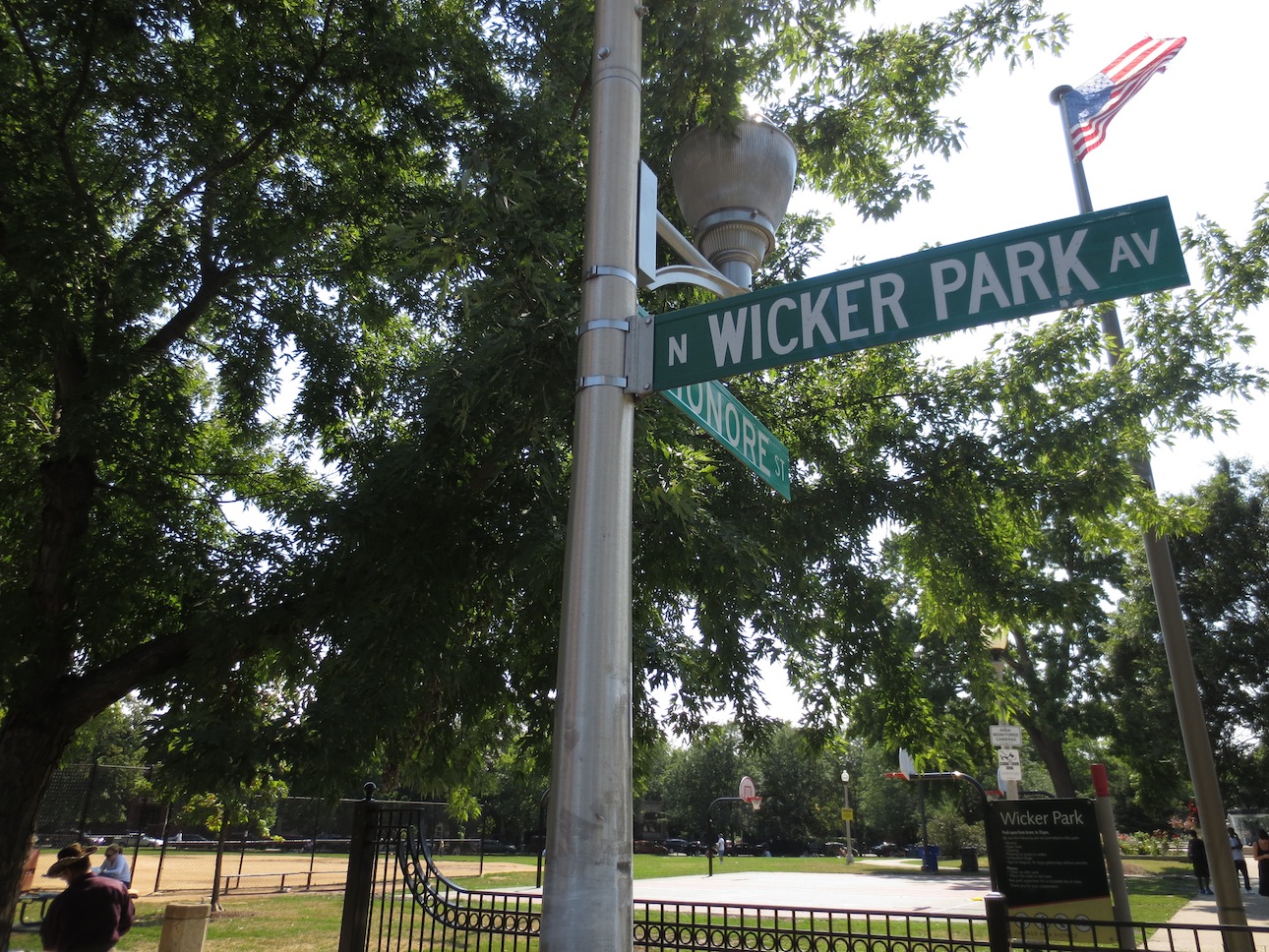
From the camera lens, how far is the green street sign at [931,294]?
2.33 metres

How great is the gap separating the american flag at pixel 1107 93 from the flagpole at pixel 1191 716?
392cm

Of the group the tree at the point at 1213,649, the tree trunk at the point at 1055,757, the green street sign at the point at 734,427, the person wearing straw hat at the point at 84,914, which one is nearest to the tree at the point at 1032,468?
the green street sign at the point at 734,427

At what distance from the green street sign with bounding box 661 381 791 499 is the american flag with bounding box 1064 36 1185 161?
10.8 meters

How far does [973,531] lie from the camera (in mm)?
7719

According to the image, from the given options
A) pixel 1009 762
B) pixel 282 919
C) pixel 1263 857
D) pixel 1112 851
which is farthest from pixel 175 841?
pixel 1112 851

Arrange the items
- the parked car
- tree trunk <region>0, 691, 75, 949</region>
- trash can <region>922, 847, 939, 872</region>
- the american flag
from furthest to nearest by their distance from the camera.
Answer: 1. the parked car
2. trash can <region>922, 847, 939, 872</region>
3. the american flag
4. tree trunk <region>0, 691, 75, 949</region>

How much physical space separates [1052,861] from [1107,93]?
33.1 feet

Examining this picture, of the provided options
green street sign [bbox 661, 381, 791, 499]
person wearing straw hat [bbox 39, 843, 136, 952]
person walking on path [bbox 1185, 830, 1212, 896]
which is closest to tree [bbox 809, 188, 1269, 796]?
green street sign [bbox 661, 381, 791, 499]

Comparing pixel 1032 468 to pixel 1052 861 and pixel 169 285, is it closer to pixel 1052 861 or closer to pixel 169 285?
pixel 1052 861

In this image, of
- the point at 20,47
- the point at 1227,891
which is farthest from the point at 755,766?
the point at 20,47

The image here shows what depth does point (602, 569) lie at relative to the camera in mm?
2357

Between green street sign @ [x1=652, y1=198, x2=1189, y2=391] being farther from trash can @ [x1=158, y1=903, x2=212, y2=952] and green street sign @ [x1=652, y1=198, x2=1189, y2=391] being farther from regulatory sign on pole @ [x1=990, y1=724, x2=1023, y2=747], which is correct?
regulatory sign on pole @ [x1=990, y1=724, x2=1023, y2=747]

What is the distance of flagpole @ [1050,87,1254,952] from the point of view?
797 cm

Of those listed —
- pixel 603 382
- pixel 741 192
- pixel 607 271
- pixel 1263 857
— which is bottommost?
pixel 1263 857
